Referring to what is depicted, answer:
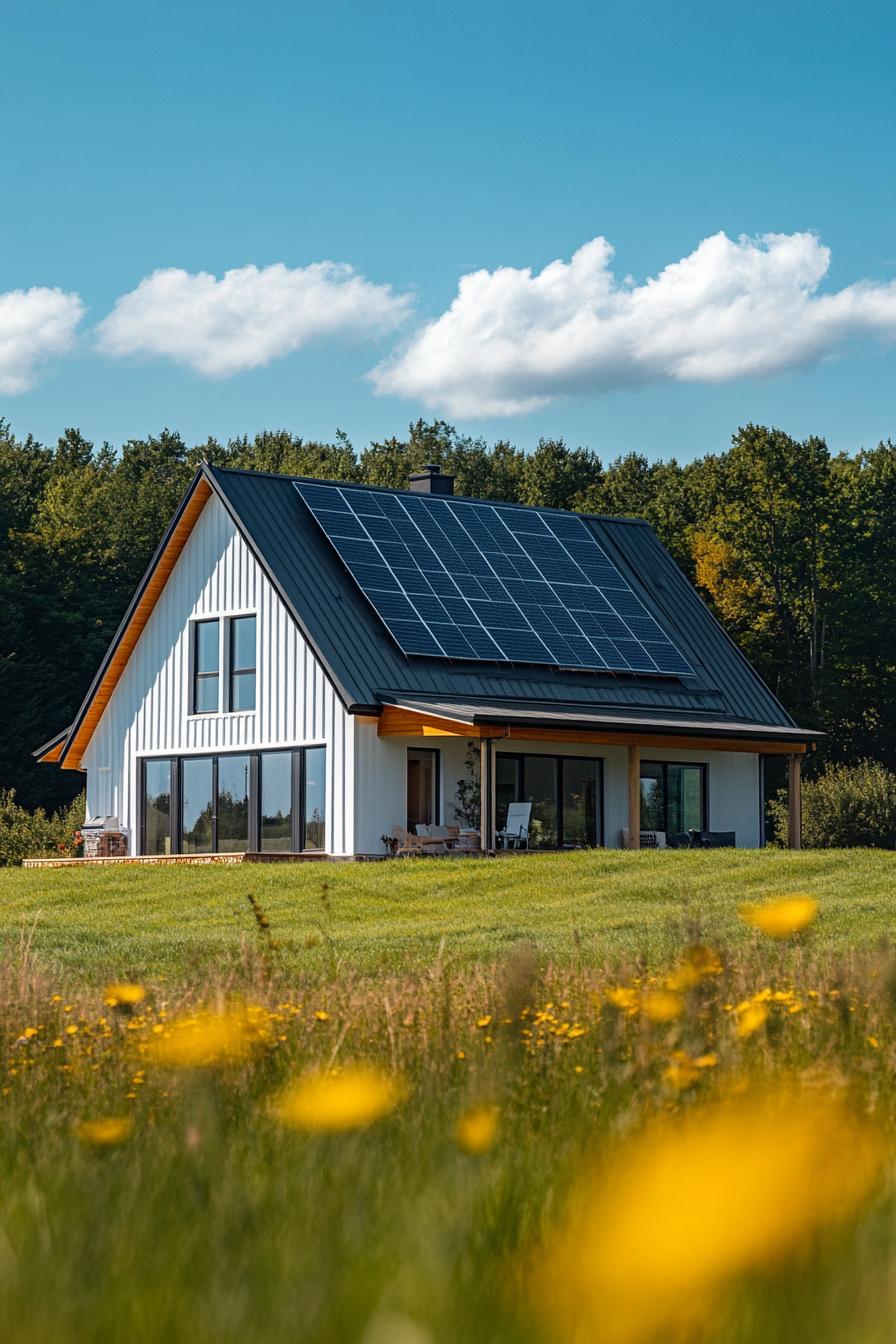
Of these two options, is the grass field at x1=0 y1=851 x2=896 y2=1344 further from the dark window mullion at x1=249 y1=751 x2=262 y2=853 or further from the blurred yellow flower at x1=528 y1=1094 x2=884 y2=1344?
the dark window mullion at x1=249 y1=751 x2=262 y2=853

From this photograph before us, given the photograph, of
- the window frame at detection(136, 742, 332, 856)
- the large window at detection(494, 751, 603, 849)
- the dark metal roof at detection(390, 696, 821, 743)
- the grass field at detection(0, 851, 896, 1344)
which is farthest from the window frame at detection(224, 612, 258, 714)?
the grass field at detection(0, 851, 896, 1344)

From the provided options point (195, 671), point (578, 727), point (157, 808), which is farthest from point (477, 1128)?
point (157, 808)

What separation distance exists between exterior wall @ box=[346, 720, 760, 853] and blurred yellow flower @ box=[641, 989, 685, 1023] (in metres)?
21.2

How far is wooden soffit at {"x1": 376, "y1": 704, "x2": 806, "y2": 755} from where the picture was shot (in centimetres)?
2680

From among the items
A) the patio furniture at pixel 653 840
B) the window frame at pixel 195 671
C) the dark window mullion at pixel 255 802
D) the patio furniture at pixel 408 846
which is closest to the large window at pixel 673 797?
the patio furniture at pixel 653 840

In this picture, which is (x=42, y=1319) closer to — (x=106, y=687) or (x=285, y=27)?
(x=285, y=27)

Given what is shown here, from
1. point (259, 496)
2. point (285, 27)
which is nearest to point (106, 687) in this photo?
point (259, 496)

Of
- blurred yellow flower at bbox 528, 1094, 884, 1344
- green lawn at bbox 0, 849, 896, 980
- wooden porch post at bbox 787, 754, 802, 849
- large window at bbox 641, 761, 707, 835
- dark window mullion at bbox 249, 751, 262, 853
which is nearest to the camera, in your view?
blurred yellow flower at bbox 528, 1094, 884, 1344

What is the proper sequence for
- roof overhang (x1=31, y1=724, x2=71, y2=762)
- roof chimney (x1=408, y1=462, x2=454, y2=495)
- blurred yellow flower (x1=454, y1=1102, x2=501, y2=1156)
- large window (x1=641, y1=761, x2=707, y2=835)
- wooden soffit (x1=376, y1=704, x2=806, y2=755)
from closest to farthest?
1. blurred yellow flower (x1=454, y1=1102, x2=501, y2=1156)
2. wooden soffit (x1=376, y1=704, x2=806, y2=755)
3. large window (x1=641, y1=761, x2=707, y2=835)
4. roof overhang (x1=31, y1=724, x2=71, y2=762)
5. roof chimney (x1=408, y1=462, x2=454, y2=495)

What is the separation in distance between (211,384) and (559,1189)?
68.3m

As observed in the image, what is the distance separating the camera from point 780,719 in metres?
33.2

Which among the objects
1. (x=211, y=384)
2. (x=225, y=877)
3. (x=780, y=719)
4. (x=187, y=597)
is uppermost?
(x=211, y=384)

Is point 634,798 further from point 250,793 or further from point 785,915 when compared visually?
point 785,915

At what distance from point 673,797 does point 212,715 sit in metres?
Answer: 8.47
